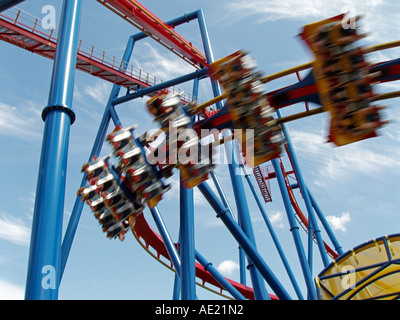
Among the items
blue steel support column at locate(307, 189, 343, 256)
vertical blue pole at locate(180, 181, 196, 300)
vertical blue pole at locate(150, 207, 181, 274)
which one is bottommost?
vertical blue pole at locate(180, 181, 196, 300)

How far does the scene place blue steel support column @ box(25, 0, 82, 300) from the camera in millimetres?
2709

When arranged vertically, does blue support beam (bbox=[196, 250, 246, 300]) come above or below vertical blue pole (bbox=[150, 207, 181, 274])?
below

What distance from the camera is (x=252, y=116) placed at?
3.69 m

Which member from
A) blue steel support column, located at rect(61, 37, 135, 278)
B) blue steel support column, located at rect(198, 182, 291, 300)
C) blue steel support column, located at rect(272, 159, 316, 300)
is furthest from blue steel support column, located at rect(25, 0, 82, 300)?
blue steel support column, located at rect(272, 159, 316, 300)

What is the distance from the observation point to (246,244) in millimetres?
4738

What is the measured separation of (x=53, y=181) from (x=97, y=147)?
12.4ft

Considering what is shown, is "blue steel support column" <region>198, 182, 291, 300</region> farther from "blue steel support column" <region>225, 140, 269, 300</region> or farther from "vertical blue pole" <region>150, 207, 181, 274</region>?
"vertical blue pole" <region>150, 207, 181, 274</region>

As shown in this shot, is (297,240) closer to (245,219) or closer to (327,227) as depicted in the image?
(245,219)

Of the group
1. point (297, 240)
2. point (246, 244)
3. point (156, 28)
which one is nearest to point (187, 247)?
point (246, 244)

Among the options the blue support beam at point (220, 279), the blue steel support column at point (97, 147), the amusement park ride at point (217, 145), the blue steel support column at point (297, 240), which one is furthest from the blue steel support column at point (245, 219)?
the blue steel support column at point (97, 147)

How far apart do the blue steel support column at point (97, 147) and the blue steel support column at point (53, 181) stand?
2.50 m

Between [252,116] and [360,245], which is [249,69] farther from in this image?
[360,245]

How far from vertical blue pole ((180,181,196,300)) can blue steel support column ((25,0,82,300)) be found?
1775 millimetres
